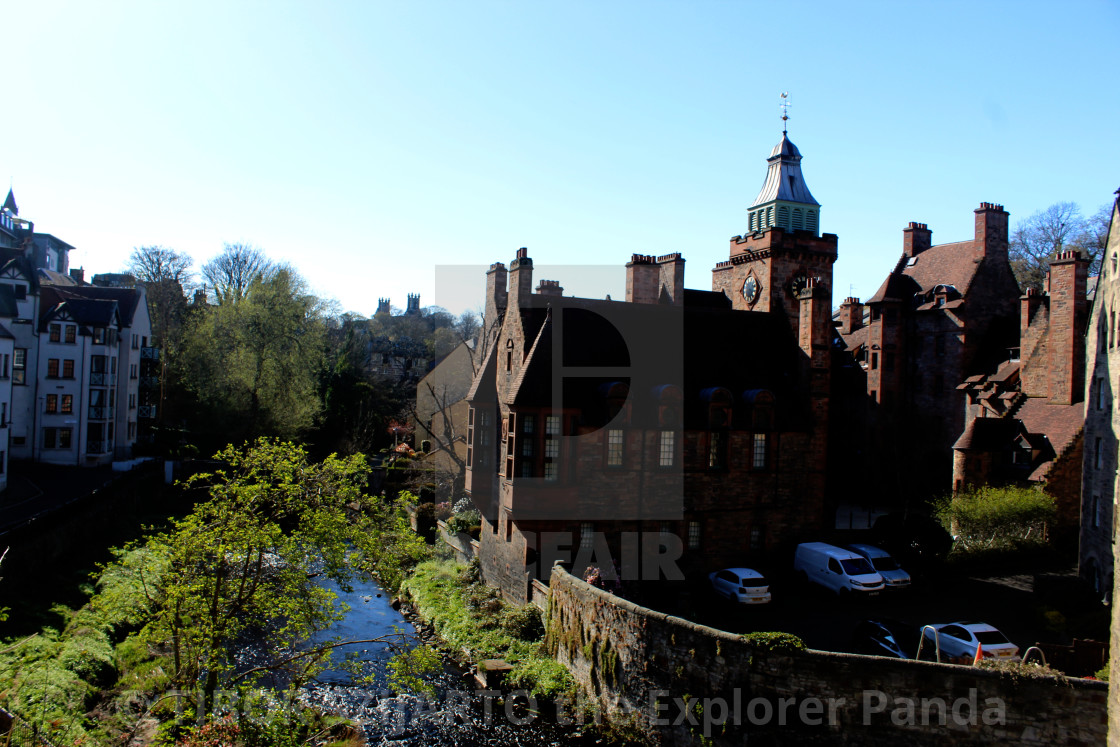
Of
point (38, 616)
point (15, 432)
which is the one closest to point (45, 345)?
point (15, 432)

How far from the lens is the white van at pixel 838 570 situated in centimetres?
2375

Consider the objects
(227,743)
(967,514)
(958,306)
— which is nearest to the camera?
(227,743)

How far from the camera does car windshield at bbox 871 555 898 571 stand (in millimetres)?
25297

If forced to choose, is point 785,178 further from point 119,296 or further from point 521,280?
point 119,296

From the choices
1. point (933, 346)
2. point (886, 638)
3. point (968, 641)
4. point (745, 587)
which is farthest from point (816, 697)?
point (933, 346)

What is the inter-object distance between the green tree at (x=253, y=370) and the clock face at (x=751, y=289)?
3152 cm

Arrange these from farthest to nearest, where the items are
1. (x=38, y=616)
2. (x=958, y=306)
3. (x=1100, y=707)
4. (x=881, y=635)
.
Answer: (x=958, y=306) → (x=38, y=616) → (x=881, y=635) → (x=1100, y=707)

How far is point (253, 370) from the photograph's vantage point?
5034cm

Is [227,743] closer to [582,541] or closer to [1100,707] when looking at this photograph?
[582,541]

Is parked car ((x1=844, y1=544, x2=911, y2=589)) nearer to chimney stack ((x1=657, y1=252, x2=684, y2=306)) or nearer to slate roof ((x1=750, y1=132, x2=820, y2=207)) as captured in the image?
chimney stack ((x1=657, y1=252, x2=684, y2=306))

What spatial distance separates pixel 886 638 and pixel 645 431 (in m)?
9.57

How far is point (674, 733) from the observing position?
17.4 m

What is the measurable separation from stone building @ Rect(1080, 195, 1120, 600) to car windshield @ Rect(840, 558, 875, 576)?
6405 mm

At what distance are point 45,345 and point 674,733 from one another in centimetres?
4614
